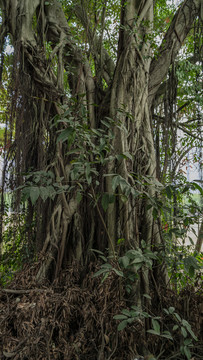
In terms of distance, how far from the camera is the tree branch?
2.24 metres

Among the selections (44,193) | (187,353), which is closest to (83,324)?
(187,353)

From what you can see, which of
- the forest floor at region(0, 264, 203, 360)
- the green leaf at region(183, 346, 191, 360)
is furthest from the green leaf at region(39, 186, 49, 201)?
the green leaf at region(183, 346, 191, 360)

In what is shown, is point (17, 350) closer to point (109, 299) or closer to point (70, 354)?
point (70, 354)

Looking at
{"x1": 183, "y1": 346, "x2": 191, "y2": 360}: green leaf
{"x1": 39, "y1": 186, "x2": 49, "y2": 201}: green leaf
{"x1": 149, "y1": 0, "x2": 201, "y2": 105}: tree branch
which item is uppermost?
{"x1": 149, "y1": 0, "x2": 201, "y2": 105}: tree branch

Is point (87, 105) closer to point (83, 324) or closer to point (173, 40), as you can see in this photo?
point (173, 40)

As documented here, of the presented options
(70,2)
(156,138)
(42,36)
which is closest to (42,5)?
(42,36)

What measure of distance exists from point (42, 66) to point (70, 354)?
69.8 inches

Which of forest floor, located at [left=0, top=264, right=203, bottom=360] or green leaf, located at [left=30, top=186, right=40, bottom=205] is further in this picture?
forest floor, located at [left=0, top=264, right=203, bottom=360]

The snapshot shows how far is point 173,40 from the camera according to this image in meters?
2.28

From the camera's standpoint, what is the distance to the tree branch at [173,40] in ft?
7.36

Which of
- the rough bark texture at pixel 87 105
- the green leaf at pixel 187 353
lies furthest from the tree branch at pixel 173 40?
the green leaf at pixel 187 353

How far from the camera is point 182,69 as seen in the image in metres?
2.38

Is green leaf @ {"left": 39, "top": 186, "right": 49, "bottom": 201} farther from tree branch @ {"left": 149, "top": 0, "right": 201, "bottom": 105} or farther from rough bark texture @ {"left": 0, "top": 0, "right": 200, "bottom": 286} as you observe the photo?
tree branch @ {"left": 149, "top": 0, "right": 201, "bottom": 105}

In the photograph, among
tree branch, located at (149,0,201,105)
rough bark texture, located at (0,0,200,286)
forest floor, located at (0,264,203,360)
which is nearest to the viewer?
forest floor, located at (0,264,203,360)
